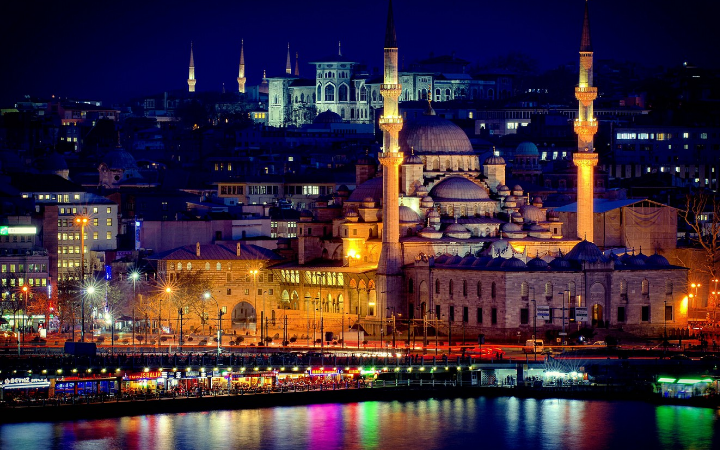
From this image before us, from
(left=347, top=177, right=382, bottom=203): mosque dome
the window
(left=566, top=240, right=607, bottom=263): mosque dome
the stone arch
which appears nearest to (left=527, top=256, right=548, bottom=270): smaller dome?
(left=566, top=240, right=607, bottom=263): mosque dome

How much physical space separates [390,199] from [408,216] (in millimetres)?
4310

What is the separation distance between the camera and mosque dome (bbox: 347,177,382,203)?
12700 centimetres

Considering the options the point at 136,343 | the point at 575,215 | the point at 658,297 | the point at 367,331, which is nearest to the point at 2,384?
the point at 136,343

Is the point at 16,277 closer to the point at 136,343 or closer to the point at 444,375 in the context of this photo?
the point at 136,343

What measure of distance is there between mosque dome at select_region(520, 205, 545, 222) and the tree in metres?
9.55

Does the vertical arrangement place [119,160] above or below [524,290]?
above

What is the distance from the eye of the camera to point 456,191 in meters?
126

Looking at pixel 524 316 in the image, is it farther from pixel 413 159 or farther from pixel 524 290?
pixel 413 159

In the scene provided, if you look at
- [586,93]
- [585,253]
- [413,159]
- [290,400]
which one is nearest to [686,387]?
[585,253]

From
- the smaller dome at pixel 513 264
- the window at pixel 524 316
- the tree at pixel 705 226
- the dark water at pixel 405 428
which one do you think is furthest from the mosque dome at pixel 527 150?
the dark water at pixel 405 428

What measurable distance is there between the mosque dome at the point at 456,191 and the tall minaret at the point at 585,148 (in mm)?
5302

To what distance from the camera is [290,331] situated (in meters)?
121

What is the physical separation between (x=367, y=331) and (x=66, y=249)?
92.9ft

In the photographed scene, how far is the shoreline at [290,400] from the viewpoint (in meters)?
97.4
